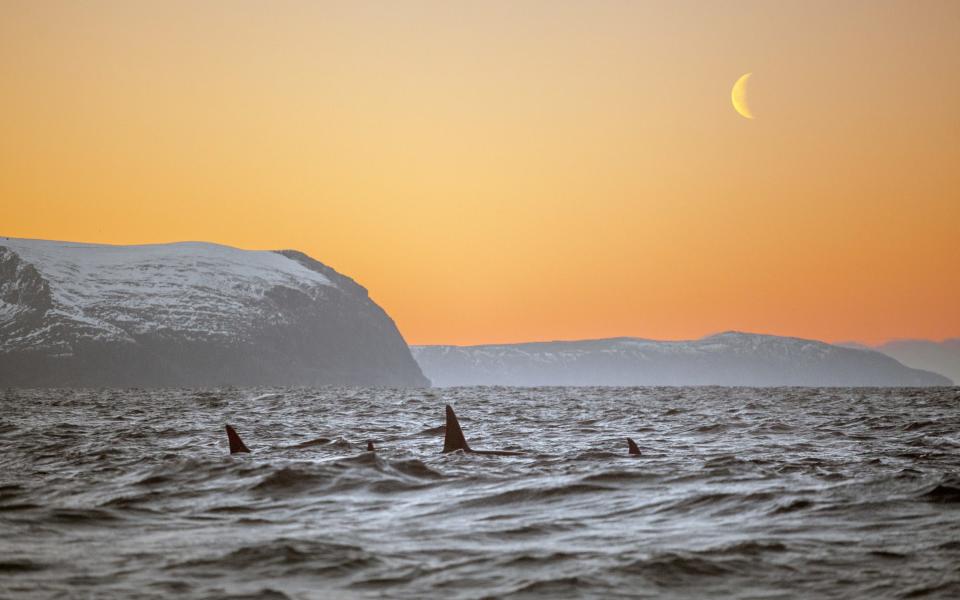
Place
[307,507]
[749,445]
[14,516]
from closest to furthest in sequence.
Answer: [14,516] → [307,507] → [749,445]

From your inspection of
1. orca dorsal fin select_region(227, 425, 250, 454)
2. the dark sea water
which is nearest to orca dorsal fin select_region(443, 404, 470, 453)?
the dark sea water

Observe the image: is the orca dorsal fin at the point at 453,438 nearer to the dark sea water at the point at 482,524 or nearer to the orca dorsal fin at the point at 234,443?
the dark sea water at the point at 482,524

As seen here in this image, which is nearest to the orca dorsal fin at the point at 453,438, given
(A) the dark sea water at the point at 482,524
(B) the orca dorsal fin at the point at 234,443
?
(A) the dark sea water at the point at 482,524

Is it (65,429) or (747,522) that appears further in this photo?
(65,429)

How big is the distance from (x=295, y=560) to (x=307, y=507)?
4.27 m

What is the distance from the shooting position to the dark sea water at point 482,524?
8930mm

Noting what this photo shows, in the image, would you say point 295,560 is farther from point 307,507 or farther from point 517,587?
point 307,507

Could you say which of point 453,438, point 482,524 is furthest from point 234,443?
point 482,524

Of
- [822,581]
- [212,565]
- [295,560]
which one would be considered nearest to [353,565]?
[295,560]

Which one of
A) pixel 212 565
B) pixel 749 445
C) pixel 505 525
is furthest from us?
pixel 749 445

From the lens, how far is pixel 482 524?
493 inches

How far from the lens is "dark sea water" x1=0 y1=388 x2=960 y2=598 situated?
8.93 metres

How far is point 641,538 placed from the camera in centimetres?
1145

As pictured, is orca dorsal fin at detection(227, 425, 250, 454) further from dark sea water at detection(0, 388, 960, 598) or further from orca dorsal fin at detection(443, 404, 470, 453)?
orca dorsal fin at detection(443, 404, 470, 453)
